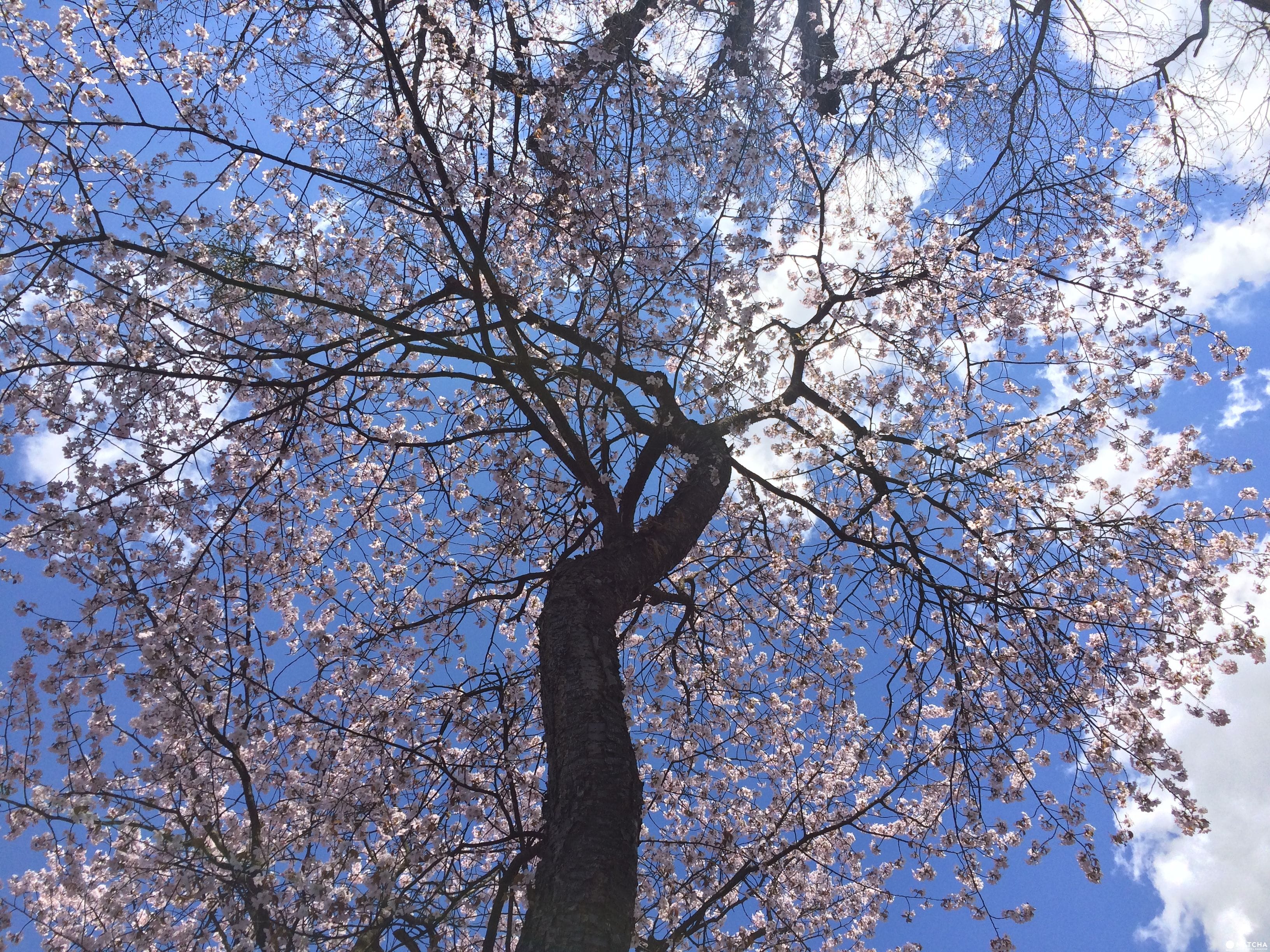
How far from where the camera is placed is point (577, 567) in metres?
3.86

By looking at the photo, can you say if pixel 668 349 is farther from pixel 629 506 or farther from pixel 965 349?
pixel 965 349

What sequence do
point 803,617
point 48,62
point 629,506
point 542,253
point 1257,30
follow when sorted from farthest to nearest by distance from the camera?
point 803,617 < point 1257,30 < point 542,253 < point 629,506 < point 48,62

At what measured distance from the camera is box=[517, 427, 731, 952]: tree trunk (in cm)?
228

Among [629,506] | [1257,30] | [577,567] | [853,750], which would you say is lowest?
[577,567]

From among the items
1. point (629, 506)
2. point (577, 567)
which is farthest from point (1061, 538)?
point (577, 567)

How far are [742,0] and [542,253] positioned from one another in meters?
2.66

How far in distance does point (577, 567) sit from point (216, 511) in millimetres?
2853

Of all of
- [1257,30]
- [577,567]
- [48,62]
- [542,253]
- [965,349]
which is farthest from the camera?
[965,349]

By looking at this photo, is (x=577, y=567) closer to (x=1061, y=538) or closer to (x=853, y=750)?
(x=1061, y=538)

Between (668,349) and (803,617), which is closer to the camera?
(668,349)

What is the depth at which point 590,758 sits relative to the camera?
2.75 metres

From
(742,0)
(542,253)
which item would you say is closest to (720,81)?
(742,0)

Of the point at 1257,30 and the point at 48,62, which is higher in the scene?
the point at 1257,30

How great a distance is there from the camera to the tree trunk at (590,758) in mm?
2281
